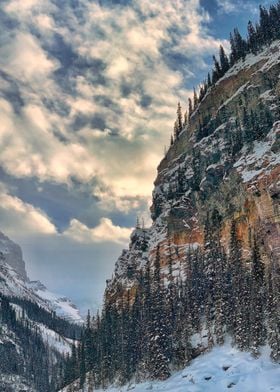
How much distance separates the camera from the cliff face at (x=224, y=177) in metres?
103

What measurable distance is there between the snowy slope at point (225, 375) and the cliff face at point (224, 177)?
28.4 metres

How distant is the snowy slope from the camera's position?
56562 millimetres

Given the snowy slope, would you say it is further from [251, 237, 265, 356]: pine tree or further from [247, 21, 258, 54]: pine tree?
[247, 21, 258, 54]: pine tree

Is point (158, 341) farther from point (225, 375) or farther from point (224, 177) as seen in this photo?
point (224, 177)

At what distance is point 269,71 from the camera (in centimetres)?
13238

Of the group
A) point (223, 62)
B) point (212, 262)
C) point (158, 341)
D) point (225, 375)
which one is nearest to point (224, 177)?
point (212, 262)

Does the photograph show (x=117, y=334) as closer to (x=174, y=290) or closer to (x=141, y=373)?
(x=174, y=290)

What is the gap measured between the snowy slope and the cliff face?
1120 inches

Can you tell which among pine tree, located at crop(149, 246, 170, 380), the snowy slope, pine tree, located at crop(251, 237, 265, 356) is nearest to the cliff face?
pine tree, located at crop(251, 237, 265, 356)

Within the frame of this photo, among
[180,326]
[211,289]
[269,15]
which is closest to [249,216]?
[211,289]

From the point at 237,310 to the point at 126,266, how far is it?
7149 cm

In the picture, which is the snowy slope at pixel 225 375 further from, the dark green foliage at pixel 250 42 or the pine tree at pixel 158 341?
the dark green foliage at pixel 250 42

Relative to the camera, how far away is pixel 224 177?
11994 centimetres

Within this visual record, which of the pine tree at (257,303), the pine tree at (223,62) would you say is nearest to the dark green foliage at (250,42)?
the pine tree at (223,62)
